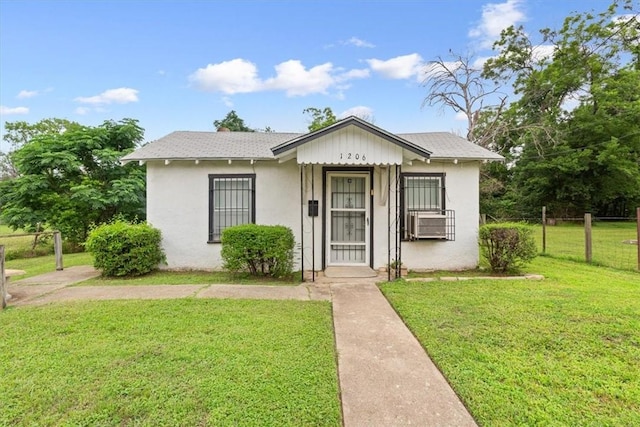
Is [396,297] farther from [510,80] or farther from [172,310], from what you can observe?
[510,80]

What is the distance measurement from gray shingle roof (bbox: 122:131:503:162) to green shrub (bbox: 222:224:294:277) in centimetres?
177

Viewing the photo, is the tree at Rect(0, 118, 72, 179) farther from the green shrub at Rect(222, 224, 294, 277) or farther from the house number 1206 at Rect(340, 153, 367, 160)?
the house number 1206 at Rect(340, 153, 367, 160)

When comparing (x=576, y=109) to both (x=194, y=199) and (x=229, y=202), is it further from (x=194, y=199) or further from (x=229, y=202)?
(x=194, y=199)

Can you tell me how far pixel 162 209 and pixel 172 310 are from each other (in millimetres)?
3766

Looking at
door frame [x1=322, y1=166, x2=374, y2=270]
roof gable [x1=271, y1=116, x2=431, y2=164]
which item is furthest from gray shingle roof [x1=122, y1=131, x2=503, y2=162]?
door frame [x1=322, y1=166, x2=374, y2=270]

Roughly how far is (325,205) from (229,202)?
7.75 feet

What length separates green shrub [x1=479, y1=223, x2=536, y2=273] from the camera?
6746 mm

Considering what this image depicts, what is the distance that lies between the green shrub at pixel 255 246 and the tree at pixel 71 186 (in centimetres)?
760

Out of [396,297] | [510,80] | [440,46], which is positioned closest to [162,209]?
[396,297]

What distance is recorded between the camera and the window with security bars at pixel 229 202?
7.63 metres

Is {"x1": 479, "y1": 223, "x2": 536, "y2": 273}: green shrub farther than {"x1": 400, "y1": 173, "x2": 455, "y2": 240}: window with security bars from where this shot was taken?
No

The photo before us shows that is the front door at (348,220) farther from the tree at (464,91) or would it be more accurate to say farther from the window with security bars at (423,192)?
the tree at (464,91)

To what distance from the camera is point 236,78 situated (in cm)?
1973

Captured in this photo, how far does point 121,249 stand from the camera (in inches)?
267
